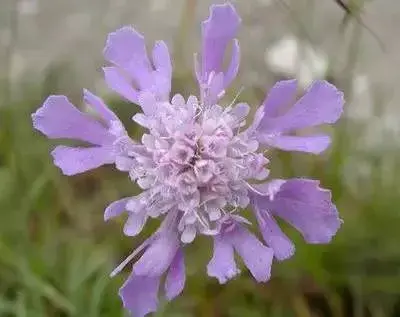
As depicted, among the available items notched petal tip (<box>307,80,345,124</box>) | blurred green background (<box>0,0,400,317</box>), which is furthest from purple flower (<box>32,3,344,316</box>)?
blurred green background (<box>0,0,400,317</box>)

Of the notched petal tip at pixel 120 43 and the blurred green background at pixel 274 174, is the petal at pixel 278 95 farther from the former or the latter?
the blurred green background at pixel 274 174

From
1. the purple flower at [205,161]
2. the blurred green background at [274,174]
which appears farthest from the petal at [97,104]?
the blurred green background at [274,174]

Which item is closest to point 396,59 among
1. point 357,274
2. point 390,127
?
point 390,127

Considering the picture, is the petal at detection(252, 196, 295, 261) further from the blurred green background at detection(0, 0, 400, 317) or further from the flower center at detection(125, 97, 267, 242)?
the blurred green background at detection(0, 0, 400, 317)

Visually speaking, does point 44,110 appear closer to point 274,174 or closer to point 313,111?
point 313,111

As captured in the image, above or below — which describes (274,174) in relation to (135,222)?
below

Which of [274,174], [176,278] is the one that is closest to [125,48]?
[176,278]

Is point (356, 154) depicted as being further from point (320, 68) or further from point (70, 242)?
point (70, 242)

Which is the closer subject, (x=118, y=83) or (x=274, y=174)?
(x=118, y=83)
